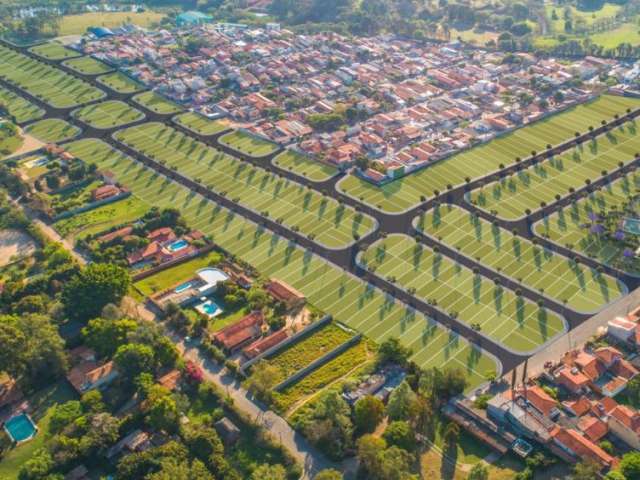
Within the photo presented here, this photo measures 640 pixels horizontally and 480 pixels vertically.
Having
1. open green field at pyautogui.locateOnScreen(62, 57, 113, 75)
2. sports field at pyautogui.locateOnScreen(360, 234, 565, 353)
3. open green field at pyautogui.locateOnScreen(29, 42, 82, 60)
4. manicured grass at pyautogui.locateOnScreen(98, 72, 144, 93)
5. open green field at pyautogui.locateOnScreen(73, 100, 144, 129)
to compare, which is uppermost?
open green field at pyautogui.locateOnScreen(29, 42, 82, 60)

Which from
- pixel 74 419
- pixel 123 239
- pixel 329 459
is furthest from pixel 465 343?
pixel 123 239

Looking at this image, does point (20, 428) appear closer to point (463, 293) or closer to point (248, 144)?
point (463, 293)

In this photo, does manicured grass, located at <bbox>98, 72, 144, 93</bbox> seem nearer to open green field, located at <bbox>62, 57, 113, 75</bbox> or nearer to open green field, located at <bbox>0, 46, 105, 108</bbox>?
open green field, located at <bbox>0, 46, 105, 108</bbox>

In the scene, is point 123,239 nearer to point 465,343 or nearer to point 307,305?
point 307,305

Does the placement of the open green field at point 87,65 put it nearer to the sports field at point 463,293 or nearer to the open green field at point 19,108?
the open green field at point 19,108

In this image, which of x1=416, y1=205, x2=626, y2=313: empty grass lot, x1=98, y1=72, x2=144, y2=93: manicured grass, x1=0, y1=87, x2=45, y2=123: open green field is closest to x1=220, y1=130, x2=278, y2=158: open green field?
x1=416, y1=205, x2=626, y2=313: empty grass lot

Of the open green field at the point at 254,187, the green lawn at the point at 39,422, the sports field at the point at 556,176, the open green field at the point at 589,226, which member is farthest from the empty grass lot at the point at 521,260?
the green lawn at the point at 39,422
